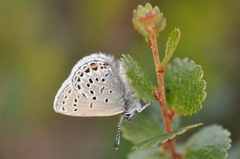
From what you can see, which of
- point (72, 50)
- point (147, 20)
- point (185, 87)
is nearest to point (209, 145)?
point (185, 87)

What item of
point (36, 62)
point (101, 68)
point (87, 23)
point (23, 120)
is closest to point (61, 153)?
point (23, 120)

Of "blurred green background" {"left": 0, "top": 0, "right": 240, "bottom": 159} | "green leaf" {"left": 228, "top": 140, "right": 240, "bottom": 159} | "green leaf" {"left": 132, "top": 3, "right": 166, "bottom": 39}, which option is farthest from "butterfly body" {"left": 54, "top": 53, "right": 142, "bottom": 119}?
"blurred green background" {"left": 0, "top": 0, "right": 240, "bottom": 159}

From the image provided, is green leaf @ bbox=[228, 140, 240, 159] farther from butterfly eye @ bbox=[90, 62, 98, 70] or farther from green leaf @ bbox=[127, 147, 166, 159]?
butterfly eye @ bbox=[90, 62, 98, 70]

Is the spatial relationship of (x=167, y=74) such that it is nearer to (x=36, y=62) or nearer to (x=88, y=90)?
(x=88, y=90)

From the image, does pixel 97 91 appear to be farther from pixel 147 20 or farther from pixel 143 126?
pixel 147 20

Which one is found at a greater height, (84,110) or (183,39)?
(183,39)

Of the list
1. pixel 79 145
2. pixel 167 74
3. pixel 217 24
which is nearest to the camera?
pixel 167 74
